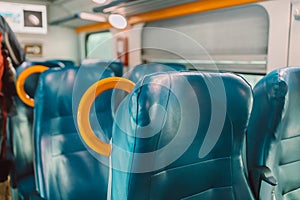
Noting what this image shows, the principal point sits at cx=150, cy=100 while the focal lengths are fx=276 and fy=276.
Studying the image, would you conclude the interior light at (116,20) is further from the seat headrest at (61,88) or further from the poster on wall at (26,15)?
the poster on wall at (26,15)

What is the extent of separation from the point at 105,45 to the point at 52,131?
115 inches

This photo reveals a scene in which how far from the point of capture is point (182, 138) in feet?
2.55

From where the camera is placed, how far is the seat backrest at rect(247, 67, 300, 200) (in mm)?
1197

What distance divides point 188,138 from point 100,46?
3588mm

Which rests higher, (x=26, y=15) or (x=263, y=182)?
(x=26, y=15)

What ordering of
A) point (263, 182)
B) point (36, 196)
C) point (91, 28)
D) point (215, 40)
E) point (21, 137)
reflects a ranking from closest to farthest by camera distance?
point (263, 182) → point (36, 196) → point (21, 137) → point (215, 40) → point (91, 28)

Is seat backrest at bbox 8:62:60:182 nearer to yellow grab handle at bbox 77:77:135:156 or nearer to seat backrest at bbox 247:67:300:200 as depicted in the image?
yellow grab handle at bbox 77:77:135:156

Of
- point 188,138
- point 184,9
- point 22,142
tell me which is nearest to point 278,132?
point 188,138

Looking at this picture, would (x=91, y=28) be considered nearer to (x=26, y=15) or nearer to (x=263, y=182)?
(x=26, y=15)

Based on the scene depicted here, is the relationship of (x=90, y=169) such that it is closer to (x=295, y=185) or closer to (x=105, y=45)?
(x=295, y=185)

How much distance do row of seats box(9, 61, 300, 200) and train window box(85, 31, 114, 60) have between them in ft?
8.86

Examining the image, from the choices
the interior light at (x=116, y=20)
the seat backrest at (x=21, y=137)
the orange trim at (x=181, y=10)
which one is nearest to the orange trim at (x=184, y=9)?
the orange trim at (x=181, y=10)

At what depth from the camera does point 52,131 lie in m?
1.40

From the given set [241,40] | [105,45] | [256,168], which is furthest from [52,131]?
[105,45]
